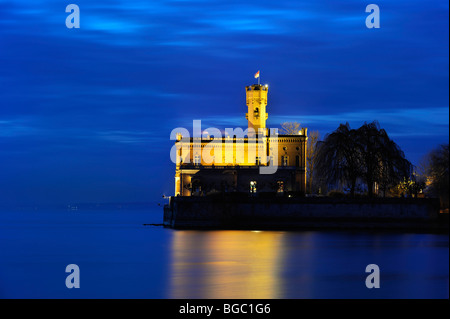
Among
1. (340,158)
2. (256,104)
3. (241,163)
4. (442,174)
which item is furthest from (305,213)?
(256,104)

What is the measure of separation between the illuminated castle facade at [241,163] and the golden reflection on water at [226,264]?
23.7 metres

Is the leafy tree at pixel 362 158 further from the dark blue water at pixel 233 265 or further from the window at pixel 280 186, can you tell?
the window at pixel 280 186

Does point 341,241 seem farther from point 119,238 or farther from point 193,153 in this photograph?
point 193,153

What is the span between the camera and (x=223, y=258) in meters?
67.1

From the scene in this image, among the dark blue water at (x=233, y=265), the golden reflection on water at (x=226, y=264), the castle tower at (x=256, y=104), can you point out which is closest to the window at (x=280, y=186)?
the castle tower at (x=256, y=104)

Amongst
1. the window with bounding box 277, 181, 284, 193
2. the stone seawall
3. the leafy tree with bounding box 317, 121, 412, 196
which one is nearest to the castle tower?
the window with bounding box 277, 181, 284, 193

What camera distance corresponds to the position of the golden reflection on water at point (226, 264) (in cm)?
5069

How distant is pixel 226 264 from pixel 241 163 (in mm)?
56558

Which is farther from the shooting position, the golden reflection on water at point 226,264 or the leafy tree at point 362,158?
the leafy tree at point 362,158

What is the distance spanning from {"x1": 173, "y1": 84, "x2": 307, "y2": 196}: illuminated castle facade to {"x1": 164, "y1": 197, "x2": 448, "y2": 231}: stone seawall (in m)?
16.0

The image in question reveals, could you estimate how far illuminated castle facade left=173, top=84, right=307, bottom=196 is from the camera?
11488 cm

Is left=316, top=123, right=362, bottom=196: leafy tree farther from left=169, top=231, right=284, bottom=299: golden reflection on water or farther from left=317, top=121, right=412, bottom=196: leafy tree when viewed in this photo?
left=169, top=231, right=284, bottom=299: golden reflection on water

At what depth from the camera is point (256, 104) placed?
426 feet

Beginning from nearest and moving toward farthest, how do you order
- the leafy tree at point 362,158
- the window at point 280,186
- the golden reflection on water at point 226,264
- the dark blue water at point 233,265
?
the dark blue water at point 233,265, the golden reflection on water at point 226,264, the leafy tree at point 362,158, the window at point 280,186
